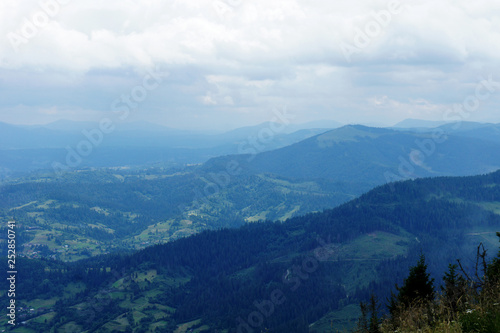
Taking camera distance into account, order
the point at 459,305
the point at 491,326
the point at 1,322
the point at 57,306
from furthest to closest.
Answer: the point at 57,306
the point at 1,322
the point at 459,305
the point at 491,326

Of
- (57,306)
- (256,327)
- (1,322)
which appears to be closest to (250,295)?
(256,327)

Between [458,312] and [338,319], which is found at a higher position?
[458,312]

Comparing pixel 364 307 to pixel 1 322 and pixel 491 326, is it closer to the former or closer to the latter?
pixel 491 326

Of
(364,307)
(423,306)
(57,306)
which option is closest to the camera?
(423,306)

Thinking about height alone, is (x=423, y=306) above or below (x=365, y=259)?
above

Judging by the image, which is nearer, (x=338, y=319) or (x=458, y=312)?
(x=458, y=312)

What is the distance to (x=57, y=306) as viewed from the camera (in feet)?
635

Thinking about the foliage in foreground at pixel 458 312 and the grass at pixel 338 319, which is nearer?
the foliage in foreground at pixel 458 312

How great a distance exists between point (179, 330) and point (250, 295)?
3808 cm

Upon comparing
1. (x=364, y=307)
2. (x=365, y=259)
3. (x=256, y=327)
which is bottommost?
(x=256, y=327)

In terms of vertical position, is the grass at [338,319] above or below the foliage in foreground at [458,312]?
below

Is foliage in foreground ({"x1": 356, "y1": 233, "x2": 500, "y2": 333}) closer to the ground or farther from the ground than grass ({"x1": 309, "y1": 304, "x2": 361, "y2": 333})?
farther from the ground

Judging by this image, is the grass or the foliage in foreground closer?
the foliage in foreground

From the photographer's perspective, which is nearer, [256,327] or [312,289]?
[256,327]
